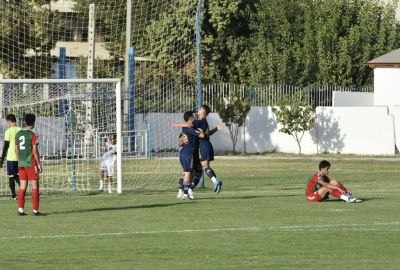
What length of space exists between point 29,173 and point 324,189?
604cm

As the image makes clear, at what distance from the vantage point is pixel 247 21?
66.2m

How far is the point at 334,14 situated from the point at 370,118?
48.7 feet

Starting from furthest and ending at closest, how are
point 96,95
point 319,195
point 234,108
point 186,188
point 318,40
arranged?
point 318,40 < point 234,108 < point 96,95 < point 186,188 < point 319,195

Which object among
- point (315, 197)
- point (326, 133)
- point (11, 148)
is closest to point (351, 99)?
point (326, 133)

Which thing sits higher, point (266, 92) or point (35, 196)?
point (266, 92)

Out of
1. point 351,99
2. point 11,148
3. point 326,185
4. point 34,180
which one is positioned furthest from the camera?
point 351,99

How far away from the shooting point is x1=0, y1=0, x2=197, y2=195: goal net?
3344 centimetres

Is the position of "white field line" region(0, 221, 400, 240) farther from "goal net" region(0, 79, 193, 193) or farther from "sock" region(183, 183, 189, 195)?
"goal net" region(0, 79, 193, 193)

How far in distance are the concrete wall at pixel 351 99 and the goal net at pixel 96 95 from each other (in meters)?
7.41

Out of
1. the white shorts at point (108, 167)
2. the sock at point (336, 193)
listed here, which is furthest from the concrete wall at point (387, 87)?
the sock at point (336, 193)

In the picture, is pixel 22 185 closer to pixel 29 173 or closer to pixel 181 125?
pixel 29 173

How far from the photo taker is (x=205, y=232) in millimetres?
17688

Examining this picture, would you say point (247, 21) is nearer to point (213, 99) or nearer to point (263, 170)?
point (213, 99)

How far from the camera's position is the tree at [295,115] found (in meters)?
48.9
